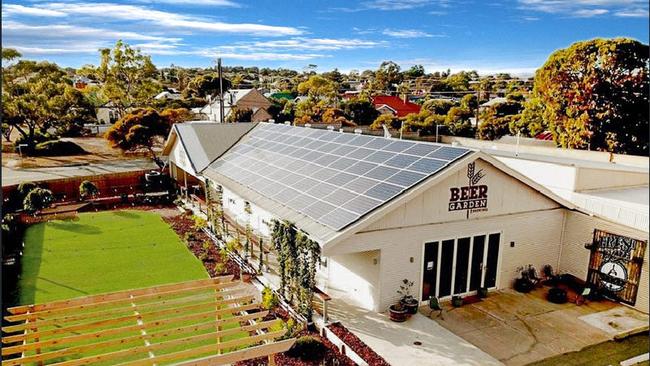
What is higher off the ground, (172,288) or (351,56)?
(351,56)

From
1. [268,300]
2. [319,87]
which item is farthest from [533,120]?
[268,300]

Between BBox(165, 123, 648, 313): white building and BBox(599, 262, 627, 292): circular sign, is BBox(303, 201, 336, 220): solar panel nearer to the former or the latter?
BBox(165, 123, 648, 313): white building

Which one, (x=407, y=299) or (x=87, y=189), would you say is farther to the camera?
(x=87, y=189)

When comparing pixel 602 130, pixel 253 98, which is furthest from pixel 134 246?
pixel 253 98

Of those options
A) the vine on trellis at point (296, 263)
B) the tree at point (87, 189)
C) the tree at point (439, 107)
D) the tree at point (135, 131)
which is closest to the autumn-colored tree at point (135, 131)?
the tree at point (135, 131)

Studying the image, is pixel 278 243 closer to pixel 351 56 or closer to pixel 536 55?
pixel 351 56

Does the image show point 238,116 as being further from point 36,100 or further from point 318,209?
point 318,209
